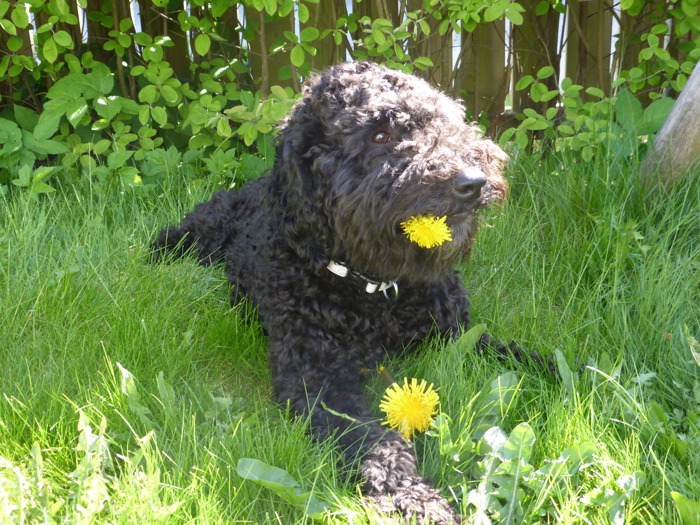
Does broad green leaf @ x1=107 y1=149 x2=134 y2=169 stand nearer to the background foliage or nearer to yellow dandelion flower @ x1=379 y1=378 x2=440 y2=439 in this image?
the background foliage

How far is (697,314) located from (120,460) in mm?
2281

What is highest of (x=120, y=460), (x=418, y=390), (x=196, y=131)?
(x=196, y=131)

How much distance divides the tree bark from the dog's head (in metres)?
1.30

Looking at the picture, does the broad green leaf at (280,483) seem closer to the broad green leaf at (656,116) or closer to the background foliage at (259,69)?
the background foliage at (259,69)

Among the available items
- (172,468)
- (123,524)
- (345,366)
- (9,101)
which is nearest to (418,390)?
(345,366)

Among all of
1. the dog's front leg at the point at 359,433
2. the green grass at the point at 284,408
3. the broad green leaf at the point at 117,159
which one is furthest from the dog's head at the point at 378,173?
the broad green leaf at the point at 117,159

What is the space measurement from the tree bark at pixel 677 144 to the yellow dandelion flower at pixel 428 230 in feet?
5.46

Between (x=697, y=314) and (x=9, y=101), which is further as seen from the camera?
(x=9, y=101)

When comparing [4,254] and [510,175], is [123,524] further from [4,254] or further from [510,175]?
[510,175]

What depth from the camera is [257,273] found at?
274cm

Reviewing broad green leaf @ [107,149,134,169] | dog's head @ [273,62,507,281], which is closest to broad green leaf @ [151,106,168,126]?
broad green leaf @ [107,149,134,169]

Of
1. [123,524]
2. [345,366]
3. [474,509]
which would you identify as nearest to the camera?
[123,524]

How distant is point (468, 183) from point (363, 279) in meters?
0.63

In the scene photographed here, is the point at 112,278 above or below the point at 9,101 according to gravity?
below
